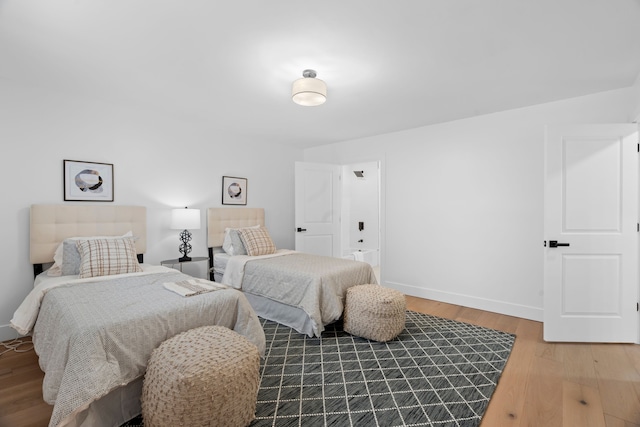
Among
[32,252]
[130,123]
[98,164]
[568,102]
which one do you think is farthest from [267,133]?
[568,102]

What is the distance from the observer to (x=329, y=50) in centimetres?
234

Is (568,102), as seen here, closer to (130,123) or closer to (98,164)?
(130,123)

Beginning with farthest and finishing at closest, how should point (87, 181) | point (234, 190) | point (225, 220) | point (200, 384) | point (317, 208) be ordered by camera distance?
point (317, 208) < point (234, 190) < point (225, 220) < point (87, 181) < point (200, 384)

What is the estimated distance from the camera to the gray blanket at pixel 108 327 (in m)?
1.60

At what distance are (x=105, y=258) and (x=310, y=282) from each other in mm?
1910

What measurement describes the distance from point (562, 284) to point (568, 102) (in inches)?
75.6

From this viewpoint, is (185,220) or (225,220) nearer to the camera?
(185,220)

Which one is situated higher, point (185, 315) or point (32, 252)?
point (32, 252)

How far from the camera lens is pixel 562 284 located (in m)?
3.03

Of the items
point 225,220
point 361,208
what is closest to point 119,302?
point 225,220

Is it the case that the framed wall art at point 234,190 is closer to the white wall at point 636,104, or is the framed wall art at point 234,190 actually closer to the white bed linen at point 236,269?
the white bed linen at point 236,269

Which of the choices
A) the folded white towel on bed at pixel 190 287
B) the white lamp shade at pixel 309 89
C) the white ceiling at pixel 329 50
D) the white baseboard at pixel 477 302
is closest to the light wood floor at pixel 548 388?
the white baseboard at pixel 477 302

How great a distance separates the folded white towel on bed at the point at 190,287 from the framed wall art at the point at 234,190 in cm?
225

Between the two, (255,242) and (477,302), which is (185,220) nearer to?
(255,242)
